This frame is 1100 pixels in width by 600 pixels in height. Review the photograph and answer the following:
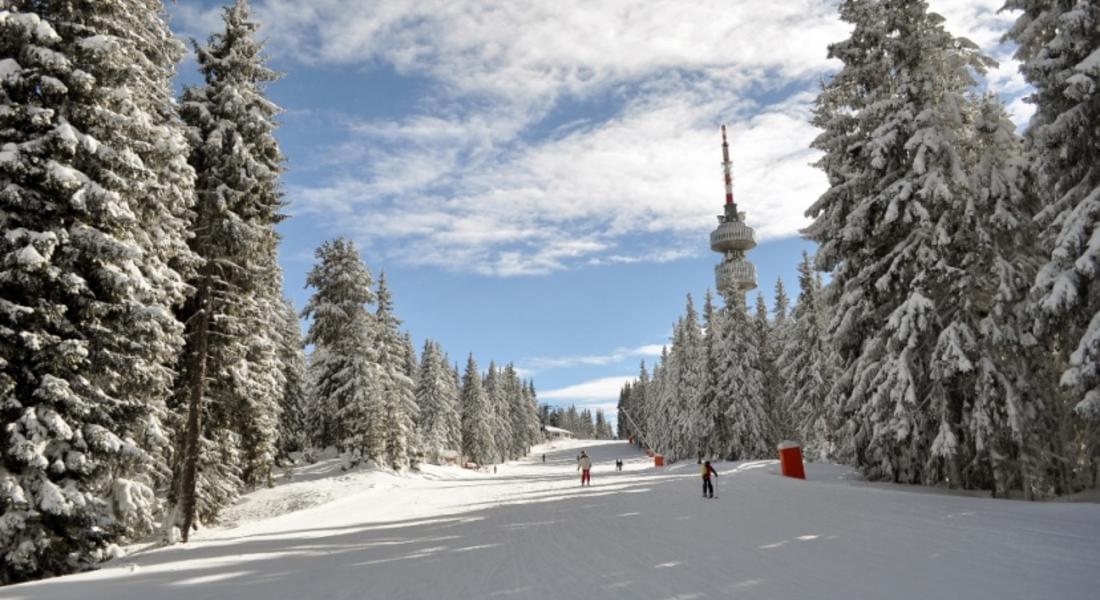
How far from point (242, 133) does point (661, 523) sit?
632 inches

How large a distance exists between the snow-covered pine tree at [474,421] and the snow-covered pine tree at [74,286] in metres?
70.8

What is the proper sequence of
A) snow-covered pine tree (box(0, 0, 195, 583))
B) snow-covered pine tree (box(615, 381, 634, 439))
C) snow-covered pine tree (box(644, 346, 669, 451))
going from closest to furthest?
snow-covered pine tree (box(0, 0, 195, 583)), snow-covered pine tree (box(644, 346, 669, 451)), snow-covered pine tree (box(615, 381, 634, 439))

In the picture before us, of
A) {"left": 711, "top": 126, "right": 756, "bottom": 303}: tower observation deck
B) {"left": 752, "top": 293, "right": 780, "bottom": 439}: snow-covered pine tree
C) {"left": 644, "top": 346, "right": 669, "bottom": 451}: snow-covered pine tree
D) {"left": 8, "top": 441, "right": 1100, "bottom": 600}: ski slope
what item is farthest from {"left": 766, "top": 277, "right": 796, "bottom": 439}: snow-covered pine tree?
{"left": 711, "top": 126, "right": 756, "bottom": 303}: tower observation deck

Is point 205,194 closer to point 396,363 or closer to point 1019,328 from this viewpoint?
point 1019,328

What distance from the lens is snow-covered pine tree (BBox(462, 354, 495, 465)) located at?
278ft

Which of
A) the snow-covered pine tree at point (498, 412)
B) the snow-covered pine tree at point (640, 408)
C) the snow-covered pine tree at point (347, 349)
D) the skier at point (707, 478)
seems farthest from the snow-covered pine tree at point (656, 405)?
the skier at point (707, 478)

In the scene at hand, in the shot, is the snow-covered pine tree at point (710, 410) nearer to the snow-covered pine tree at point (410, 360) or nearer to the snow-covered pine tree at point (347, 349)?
the snow-covered pine tree at point (347, 349)

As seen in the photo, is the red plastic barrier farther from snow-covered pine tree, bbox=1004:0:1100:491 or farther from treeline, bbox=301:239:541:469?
treeline, bbox=301:239:541:469

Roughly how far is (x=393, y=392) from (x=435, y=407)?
2957cm

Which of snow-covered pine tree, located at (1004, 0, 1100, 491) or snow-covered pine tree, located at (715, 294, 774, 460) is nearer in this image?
snow-covered pine tree, located at (1004, 0, 1100, 491)

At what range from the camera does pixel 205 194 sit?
18.6 meters

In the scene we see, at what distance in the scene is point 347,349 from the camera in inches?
1580

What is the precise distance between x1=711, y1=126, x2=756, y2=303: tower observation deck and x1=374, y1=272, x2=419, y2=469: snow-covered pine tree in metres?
87.0

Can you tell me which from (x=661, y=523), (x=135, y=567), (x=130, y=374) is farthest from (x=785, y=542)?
(x=130, y=374)
